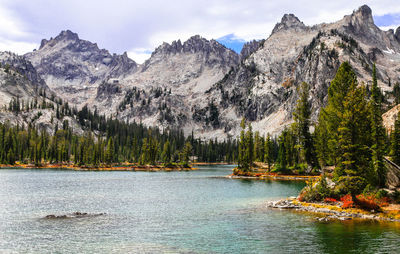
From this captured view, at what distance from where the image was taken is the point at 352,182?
45.5 metres

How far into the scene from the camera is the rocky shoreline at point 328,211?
42597 mm

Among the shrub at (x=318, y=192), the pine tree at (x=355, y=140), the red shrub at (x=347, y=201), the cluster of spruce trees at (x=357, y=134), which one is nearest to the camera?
the pine tree at (x=355, y=140)

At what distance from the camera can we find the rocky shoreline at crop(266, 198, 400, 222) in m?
42.6

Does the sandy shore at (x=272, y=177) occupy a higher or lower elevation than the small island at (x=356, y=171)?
lower

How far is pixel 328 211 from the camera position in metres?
47.2

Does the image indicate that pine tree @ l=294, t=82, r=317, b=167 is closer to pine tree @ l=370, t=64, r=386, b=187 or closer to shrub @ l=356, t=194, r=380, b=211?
pine tree @ l=370, t=64, r=386, b=187

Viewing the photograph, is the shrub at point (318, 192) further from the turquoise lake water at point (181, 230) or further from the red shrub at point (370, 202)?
the turquoise lake water at point (181, 230)

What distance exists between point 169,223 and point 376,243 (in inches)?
937

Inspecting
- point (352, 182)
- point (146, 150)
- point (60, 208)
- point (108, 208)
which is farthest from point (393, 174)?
point (146, 150)

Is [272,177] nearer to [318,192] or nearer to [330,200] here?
[318,192]

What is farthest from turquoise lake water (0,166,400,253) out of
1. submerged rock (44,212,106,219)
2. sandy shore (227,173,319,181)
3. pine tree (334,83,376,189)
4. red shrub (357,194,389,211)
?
sandy shore (227,173,319,181)

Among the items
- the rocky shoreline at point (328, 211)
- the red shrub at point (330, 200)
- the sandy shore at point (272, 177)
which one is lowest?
the sandy shore at point (272, 177)

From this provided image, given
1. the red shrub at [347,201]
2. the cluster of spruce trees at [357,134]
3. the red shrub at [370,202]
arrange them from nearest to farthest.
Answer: the red shrub at [370,202] → the red shrub at [347,201] → the cluster of spruce trees at [357,134]

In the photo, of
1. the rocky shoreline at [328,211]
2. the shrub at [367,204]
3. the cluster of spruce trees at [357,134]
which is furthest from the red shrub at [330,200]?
the shrub at [367,204]
